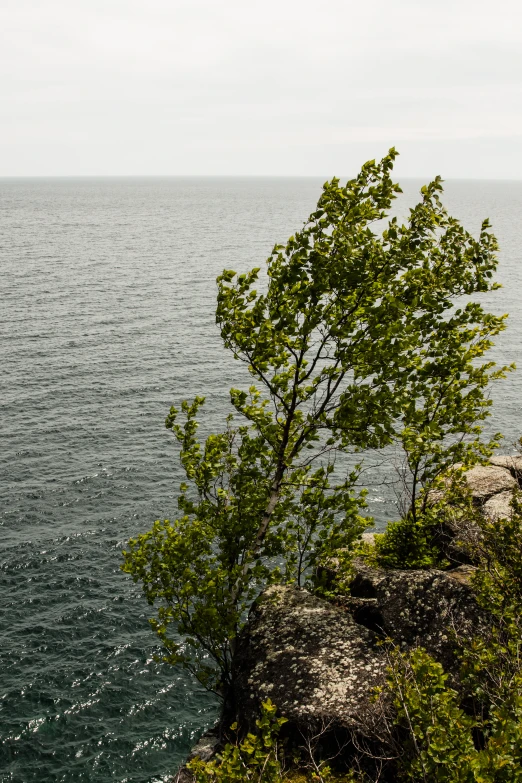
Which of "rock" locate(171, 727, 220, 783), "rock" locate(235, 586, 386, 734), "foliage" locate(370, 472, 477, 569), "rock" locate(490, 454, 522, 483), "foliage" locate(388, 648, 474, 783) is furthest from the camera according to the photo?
"rock" locate(490, 454, 522, 483)

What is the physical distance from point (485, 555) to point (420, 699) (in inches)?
296

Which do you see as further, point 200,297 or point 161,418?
point 200,297

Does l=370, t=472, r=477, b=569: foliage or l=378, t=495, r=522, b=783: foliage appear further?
l=370, t=472, r=477, b=569: foliage

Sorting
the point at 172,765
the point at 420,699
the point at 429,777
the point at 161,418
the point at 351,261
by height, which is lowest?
the point at 172,765

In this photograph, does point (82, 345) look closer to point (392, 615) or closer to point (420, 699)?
point (392, 615)

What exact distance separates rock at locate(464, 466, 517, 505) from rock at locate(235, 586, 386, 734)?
1400cm

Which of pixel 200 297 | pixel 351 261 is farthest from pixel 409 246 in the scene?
pixel 200 297

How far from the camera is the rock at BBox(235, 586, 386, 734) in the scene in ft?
56.1

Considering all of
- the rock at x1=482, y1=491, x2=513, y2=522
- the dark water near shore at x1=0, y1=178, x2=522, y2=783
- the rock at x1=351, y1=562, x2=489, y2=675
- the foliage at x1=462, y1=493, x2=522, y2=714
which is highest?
the foliage at x1=462, y1=493, x2=522, y2=714

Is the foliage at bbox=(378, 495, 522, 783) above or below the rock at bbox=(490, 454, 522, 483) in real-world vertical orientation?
above

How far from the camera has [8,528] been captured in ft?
133

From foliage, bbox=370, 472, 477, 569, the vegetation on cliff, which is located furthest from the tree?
foliage, bbox=370, 472, 477, 569

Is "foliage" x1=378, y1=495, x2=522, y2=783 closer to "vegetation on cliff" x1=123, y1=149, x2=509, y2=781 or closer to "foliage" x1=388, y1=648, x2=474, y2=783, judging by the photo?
"foliage" x1=388, y1=648, x2=474, y2=783

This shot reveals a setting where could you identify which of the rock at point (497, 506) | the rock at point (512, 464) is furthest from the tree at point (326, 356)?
the rock at point (512, 464)
